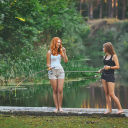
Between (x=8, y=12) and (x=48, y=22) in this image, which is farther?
(x=48, y=22)

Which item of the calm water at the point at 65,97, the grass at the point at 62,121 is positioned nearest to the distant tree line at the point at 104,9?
the calm water at the point at 65,97

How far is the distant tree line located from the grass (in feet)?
209

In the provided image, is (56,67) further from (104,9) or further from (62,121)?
(104,9)

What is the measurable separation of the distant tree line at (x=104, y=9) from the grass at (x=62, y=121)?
2514 inches

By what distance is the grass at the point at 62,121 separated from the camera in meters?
6.34

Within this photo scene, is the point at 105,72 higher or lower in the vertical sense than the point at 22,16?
lower

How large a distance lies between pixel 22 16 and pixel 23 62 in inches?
99.8

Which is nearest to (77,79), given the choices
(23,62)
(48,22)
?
(23,62)

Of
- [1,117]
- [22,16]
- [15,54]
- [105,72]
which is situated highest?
[22,16]

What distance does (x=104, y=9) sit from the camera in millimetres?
77000

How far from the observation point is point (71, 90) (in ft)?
41.0

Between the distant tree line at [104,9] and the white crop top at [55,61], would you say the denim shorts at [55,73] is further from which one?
the distant tree line at [104,9]

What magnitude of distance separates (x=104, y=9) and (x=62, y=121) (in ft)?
238

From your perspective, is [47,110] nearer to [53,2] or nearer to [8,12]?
[8,12]
